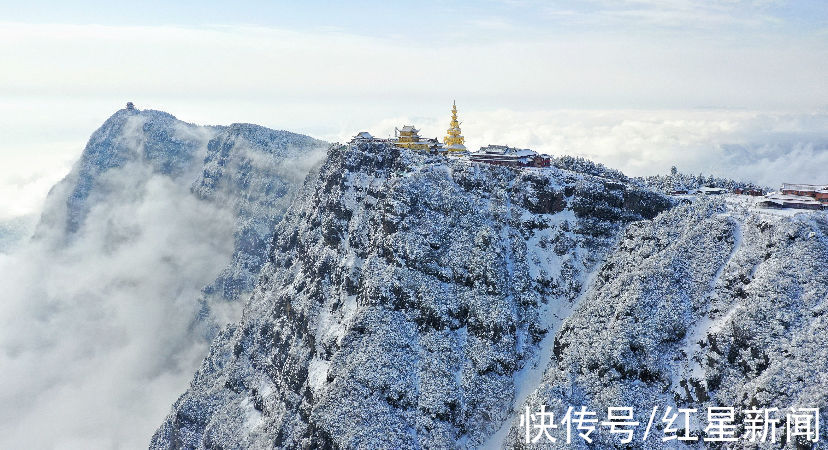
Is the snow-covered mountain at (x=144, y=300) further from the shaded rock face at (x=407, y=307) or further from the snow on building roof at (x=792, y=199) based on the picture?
the snow on building roof at (x=792, y=199)

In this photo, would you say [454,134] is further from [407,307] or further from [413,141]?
[407,307]

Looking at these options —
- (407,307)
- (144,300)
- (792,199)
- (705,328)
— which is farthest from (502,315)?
(144,300)

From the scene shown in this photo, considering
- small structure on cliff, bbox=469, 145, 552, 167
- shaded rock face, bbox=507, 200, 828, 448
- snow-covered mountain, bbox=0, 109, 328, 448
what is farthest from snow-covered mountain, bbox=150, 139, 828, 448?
snow-covered mountain, bbox=0, 109, 328, 448

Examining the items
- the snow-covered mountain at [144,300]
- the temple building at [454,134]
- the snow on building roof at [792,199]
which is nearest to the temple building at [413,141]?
the temple building at [454,134]

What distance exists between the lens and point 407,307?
309ft

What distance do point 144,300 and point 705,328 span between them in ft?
500

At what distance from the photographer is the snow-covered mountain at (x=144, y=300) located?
158m

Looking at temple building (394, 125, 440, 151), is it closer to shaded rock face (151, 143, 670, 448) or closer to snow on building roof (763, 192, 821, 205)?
shaded rock face (151, 143, 670, 448)

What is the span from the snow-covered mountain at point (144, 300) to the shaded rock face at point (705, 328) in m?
101

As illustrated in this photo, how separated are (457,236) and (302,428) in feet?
127

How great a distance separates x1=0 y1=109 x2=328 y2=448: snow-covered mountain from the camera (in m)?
158

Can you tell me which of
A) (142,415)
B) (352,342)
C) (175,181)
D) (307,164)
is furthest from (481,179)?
(175,181)

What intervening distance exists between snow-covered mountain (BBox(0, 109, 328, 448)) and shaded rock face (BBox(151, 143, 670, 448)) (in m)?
42.5

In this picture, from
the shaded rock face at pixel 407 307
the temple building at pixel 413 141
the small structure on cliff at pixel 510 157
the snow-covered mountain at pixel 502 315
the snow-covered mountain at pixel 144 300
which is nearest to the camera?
the snow-covered mountain at pixel 502 315
